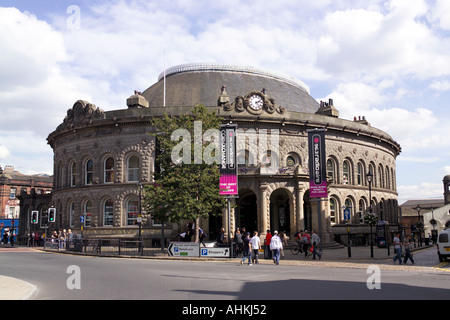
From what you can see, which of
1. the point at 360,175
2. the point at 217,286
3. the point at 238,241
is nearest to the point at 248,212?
the point at 238,241

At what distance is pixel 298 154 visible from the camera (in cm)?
3875

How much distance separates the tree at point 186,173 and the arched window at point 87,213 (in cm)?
1297

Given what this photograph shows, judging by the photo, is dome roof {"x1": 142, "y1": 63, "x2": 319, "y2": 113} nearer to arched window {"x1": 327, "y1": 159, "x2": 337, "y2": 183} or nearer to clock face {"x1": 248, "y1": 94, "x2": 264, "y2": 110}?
clock face {"x1": 248, "y1": 94, "x2": 264, "y2": 110}

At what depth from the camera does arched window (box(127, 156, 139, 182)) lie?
3803 cm

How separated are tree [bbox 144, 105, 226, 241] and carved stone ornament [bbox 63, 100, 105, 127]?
459 inches

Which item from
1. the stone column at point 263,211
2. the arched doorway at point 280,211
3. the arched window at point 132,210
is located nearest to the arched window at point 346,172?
the arched doorway at point 280,211

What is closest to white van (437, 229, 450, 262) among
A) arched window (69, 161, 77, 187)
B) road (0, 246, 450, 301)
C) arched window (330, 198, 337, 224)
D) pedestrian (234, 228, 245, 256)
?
road (0, 246, 450, 301)

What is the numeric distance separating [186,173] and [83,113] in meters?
17.0

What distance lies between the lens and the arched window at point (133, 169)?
38031mm

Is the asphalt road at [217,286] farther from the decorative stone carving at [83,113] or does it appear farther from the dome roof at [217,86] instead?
the dome roof at [217,86]

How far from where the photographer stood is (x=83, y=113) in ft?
131

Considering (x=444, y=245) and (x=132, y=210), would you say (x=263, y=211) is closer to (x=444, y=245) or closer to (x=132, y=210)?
(x=132, y=210)
